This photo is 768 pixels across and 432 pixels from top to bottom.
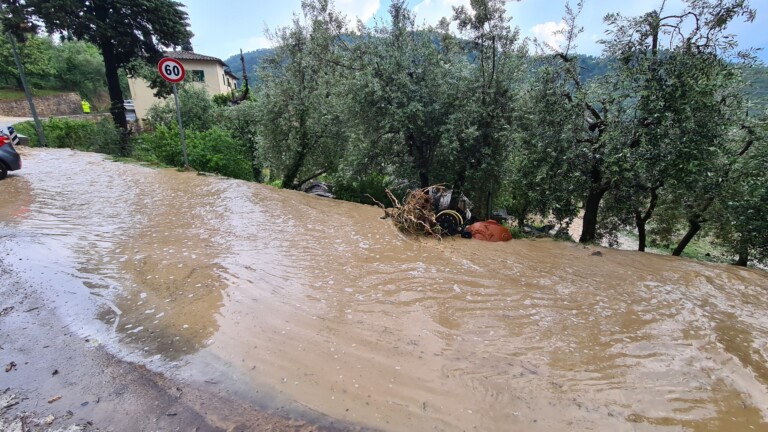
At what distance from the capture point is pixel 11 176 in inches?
377

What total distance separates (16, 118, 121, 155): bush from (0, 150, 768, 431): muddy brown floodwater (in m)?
9.60

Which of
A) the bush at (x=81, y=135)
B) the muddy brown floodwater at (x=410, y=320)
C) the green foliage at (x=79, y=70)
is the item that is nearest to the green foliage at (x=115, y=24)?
the bush at (x=81, y=135)

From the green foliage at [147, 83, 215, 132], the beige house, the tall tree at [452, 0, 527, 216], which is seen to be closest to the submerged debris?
the tall tree at [452, 0, 527, 216]

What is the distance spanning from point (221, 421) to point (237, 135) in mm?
13957

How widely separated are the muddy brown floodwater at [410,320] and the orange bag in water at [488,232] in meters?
0.46

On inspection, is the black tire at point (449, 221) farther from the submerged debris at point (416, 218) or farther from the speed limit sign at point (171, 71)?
the speed limit sign at point (171, 71)

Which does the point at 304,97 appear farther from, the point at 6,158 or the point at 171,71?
the point at 6,158

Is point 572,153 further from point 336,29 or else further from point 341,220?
point 336,29

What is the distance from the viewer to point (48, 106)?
33.8 metres

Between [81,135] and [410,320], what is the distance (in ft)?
62.6

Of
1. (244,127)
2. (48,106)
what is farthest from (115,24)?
(48,106)

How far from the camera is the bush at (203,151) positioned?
12.1 m

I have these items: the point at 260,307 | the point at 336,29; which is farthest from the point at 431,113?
the point at 260,307

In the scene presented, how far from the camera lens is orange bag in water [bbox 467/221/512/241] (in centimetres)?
739
